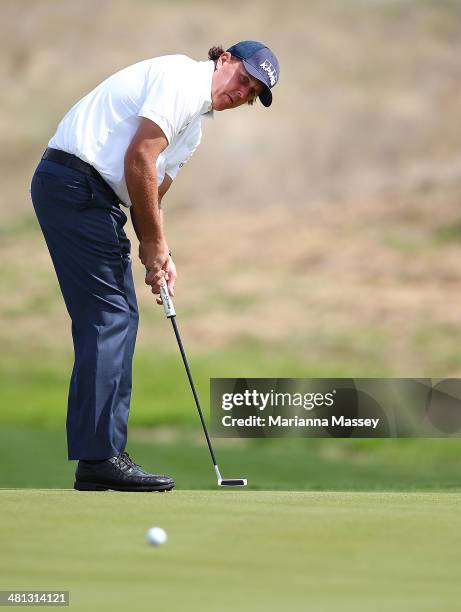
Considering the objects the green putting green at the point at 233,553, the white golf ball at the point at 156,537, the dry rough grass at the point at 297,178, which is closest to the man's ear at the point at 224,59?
the green putting green at the point at 233,553

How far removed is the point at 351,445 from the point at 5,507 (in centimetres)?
1731

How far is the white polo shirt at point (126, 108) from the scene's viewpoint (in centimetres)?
421

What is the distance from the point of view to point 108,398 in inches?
170

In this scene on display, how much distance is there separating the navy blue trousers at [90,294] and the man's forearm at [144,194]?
139 millimetres

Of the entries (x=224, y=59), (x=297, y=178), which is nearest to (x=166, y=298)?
(x=224, y=59)

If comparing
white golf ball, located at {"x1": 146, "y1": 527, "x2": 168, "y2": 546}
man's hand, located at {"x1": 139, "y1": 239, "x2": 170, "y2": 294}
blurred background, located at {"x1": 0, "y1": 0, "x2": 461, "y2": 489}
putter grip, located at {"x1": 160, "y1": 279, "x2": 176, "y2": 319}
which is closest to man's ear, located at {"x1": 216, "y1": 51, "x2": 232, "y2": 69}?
man's hand, located at {"x1": 139, "y1": 239, "x2": 170, "y2": 294}

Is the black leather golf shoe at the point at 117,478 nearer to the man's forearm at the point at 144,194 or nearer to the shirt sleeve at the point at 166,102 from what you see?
the man's forearm at the point at 144,194

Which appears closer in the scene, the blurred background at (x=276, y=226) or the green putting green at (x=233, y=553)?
the green putting green at (x=233, y=553)

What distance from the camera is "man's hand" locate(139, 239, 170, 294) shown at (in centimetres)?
434

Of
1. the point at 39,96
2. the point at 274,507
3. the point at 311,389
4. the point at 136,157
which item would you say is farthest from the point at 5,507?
the point at 39,96

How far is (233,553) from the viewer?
2.76m

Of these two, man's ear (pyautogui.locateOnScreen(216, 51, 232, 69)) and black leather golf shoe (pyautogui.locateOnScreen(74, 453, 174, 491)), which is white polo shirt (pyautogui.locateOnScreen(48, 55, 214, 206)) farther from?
black leather golf shoe (pyautogui.locateOnScreen(74, 453, 174, 491))

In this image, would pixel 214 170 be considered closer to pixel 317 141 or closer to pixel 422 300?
pixel 317 141

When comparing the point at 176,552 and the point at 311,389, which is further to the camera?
the point at 311,389
